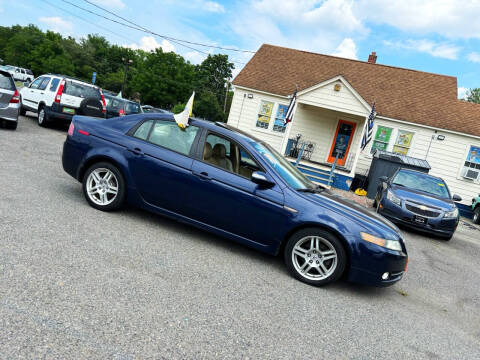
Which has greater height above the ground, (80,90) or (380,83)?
(380,83)

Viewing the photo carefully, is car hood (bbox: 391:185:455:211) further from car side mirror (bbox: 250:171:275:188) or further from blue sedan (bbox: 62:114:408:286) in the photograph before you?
car side mirror (bbox: 250:171:275:188)

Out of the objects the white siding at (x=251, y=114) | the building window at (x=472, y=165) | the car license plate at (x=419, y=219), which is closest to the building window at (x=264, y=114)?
the white siding at (x=251, y=114)

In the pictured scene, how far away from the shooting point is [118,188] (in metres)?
5.07

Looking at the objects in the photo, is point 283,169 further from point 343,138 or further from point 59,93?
point 343,138

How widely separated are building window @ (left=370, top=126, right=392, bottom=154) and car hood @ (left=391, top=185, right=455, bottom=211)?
868 centimetres

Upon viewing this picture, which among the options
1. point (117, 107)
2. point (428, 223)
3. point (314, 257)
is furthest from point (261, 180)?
point (117, 107)

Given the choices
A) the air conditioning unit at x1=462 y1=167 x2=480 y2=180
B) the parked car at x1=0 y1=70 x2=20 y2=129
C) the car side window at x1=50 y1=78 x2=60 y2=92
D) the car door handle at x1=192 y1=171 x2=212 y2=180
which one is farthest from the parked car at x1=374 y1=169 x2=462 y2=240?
the car side window at x1=50 y1=78 x2=60 y2=92

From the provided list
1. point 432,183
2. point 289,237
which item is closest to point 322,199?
point 289,237

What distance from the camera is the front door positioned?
1888 centimetres

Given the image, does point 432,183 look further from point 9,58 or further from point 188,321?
point 9,58

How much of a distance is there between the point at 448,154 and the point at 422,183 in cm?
831

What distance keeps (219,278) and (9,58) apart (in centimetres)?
9946

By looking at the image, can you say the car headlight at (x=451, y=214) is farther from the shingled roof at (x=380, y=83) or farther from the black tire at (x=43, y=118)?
the black tire at (x=43, y=118)

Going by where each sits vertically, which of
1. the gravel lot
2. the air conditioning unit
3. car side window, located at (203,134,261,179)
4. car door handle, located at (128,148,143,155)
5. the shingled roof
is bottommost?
the gravel lot
